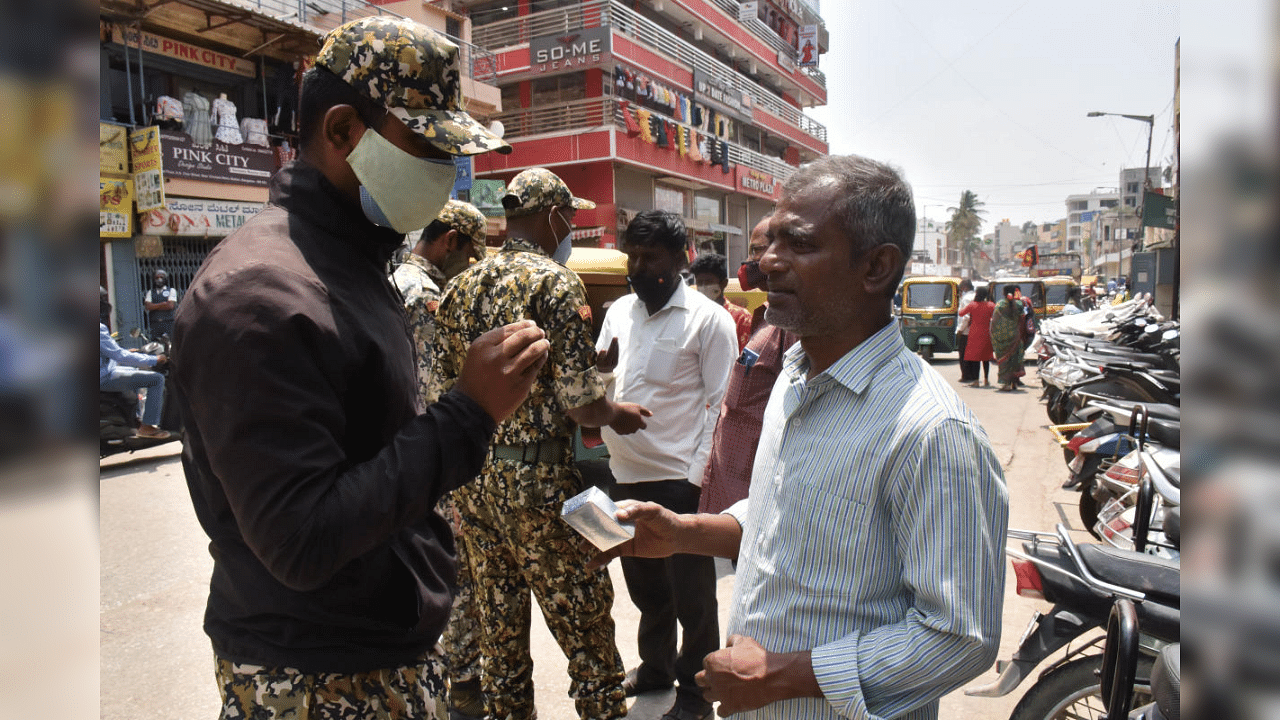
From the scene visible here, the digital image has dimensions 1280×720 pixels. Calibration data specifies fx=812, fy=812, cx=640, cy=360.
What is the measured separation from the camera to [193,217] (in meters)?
13.3

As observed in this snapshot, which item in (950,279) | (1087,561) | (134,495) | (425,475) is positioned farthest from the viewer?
(950,279)

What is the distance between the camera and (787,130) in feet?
133

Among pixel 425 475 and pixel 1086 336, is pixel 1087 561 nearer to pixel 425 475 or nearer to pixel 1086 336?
pixel 425 475

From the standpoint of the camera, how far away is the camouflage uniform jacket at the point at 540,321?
2.85 meters

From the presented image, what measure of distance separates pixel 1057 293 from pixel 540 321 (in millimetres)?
22567

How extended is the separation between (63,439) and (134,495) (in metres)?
7.79

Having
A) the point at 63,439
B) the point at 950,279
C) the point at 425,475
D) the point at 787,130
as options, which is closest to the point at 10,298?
the point at 63,439

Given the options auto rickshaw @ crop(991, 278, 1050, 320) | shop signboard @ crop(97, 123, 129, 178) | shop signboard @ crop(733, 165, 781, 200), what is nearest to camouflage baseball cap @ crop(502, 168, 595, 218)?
shop signboard @ crop(97, 123, 129, 178)

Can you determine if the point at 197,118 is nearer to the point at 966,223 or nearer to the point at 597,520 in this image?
the point at 597,520

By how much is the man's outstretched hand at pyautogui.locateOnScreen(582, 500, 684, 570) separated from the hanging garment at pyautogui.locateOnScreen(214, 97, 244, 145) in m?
14.4

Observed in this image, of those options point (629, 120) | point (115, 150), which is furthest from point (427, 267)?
point (629, 120)

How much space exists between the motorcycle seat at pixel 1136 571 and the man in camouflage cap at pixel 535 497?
5.20ft

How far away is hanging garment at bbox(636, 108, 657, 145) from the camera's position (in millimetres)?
24672

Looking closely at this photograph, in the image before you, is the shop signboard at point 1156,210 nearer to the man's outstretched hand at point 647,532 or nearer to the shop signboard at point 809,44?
the man's outstretched hand at point 647,532
